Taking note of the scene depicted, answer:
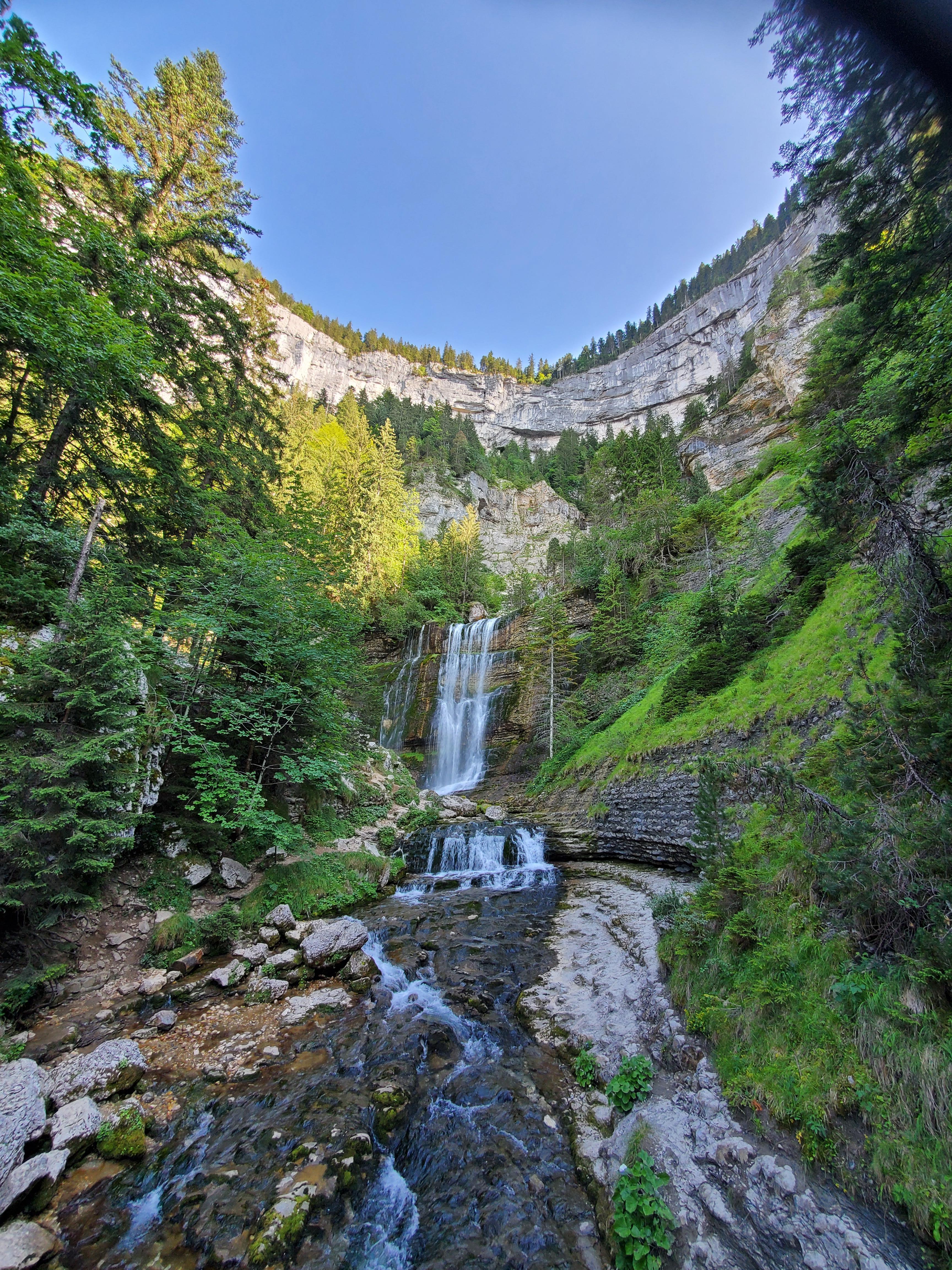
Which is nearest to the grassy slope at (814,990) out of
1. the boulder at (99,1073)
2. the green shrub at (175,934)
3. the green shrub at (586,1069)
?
the green shrub at (586,1069)

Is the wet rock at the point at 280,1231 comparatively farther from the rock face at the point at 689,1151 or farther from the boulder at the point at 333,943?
the boulder at the point at 333,943

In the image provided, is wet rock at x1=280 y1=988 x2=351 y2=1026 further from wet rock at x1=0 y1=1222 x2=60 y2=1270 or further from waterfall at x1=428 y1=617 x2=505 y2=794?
waterfall at x1=428 y1=617 x2=505 y2=794

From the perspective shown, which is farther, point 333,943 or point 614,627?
point 614,627

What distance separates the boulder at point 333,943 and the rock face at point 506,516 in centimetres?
4520

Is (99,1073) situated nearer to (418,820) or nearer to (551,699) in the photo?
(418,820)

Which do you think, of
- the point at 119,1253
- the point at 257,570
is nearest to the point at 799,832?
the point at 119,1253

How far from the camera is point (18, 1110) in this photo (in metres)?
3.46

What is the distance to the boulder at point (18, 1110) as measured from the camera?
3227 mm

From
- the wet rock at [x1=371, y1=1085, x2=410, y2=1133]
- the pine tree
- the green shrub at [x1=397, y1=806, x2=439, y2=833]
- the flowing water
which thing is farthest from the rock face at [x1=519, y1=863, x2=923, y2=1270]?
the pine tree

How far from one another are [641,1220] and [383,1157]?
2.29 m

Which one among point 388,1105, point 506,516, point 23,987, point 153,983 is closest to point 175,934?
point 153,983

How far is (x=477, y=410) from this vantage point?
8644 centimetres

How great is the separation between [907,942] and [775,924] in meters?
1.37

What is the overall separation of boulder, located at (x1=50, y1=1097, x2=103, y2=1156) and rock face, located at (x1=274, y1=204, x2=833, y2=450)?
74.3 m
